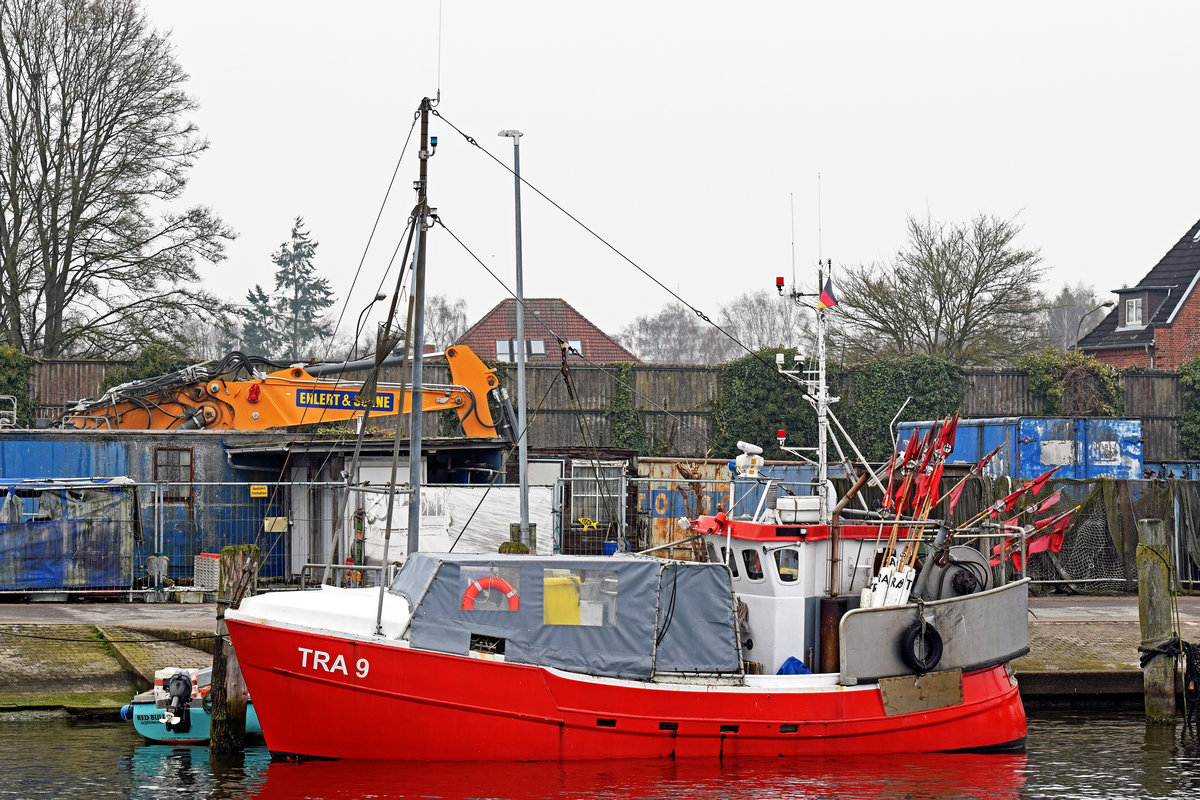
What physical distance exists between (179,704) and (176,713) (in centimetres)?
11

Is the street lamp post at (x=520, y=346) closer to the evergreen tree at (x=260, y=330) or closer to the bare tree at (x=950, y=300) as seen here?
the bare tree at (x=950, y=300)

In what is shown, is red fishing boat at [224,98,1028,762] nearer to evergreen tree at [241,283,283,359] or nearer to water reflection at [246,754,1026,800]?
water reflection at [246,754,1026,800]

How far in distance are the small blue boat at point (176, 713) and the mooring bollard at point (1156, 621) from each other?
1135 cm

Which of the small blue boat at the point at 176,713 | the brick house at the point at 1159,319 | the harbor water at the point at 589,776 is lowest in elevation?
the harbor water at the point at 589,776

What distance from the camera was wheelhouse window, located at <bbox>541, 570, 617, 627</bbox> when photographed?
1406 cm

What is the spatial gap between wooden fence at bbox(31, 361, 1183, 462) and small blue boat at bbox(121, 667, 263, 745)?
76.2ft

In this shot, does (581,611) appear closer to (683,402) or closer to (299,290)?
(683,402)

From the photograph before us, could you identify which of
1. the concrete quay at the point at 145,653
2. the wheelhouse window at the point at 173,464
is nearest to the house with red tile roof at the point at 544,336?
the wheelhouse window at the point at 173,464

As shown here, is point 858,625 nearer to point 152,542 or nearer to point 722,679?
point 722,679

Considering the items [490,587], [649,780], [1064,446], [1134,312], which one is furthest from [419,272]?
[1134,312]

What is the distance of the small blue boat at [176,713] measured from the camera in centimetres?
1572

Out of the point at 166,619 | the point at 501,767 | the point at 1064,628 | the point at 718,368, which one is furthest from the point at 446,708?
the point at 718,368

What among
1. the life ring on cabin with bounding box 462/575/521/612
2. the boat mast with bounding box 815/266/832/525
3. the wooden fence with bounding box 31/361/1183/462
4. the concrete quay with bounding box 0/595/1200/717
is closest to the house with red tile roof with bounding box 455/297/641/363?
the wooden fence with bounding box 31/361/1183/462

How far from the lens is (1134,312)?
48.3m
